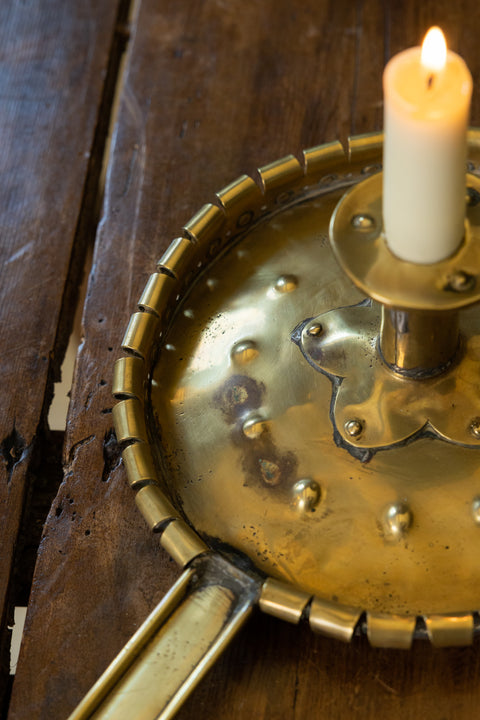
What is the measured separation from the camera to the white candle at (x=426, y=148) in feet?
1.04

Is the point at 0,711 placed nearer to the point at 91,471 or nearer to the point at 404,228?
the point at 91,471

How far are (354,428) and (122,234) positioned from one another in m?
0.26

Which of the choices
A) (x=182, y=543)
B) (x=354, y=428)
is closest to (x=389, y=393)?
(x=354, y=428)

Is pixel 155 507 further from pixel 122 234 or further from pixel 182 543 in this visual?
pixel 122 234

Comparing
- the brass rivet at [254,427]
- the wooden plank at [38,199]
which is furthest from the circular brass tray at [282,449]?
the wooden plank at [38,199]

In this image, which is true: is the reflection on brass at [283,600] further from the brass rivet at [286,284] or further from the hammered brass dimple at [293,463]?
the brass rivet at [286,284]

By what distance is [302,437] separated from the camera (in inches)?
17.6

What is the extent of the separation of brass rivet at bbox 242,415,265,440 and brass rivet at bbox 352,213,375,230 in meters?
0.13

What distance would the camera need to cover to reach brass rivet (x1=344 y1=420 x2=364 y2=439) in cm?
44

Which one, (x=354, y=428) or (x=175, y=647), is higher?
(x=354, y=428)

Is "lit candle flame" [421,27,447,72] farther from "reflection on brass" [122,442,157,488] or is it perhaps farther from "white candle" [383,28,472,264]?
"reflection on brass" [122,442,157,488]

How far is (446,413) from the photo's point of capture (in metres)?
0.44

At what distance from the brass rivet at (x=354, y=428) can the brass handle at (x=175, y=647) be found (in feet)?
0.30

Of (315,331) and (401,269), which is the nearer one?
(401,269)
